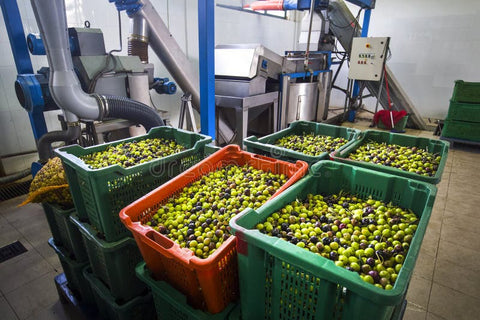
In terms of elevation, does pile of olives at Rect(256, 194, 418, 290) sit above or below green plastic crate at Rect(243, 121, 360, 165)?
below

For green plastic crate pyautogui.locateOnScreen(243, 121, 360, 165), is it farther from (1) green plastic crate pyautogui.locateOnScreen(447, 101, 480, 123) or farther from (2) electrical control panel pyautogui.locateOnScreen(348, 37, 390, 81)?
(2) electrical control panel pyautogui.locateOnScreen(348, 37, 390, 81)

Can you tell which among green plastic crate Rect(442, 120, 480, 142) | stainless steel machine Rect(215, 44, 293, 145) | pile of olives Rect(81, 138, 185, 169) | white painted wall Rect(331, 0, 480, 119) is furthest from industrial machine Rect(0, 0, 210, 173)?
white painted wall Rect(331, 0, 480, 119)

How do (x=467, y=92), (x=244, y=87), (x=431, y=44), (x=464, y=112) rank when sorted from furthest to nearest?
(x=431, y=44)
(x=464, y=112)
(x=467, y=92)
(x=244, y=87)

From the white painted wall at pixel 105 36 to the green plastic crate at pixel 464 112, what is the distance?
3.73 metres

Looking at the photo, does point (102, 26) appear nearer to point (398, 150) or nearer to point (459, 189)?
point (398, 150)

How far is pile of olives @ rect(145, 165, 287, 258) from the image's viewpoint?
1.05 meters

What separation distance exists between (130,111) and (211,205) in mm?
1351

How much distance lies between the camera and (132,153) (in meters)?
1.59

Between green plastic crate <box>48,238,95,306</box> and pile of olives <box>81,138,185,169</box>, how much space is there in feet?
1.84

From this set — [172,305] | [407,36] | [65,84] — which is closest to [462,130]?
[407,36]

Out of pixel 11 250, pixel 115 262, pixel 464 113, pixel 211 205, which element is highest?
pixel 211 205

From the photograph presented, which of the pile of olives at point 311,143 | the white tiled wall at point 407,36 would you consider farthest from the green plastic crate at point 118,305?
the white tiled wall at point 407,36

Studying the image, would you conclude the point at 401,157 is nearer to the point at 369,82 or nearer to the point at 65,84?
the point at 65,84

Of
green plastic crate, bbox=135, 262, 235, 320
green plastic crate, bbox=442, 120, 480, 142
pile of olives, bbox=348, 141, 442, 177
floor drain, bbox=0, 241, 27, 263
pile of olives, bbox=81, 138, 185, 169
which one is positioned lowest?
floor drain, bbox=0, 241, 27, 263
